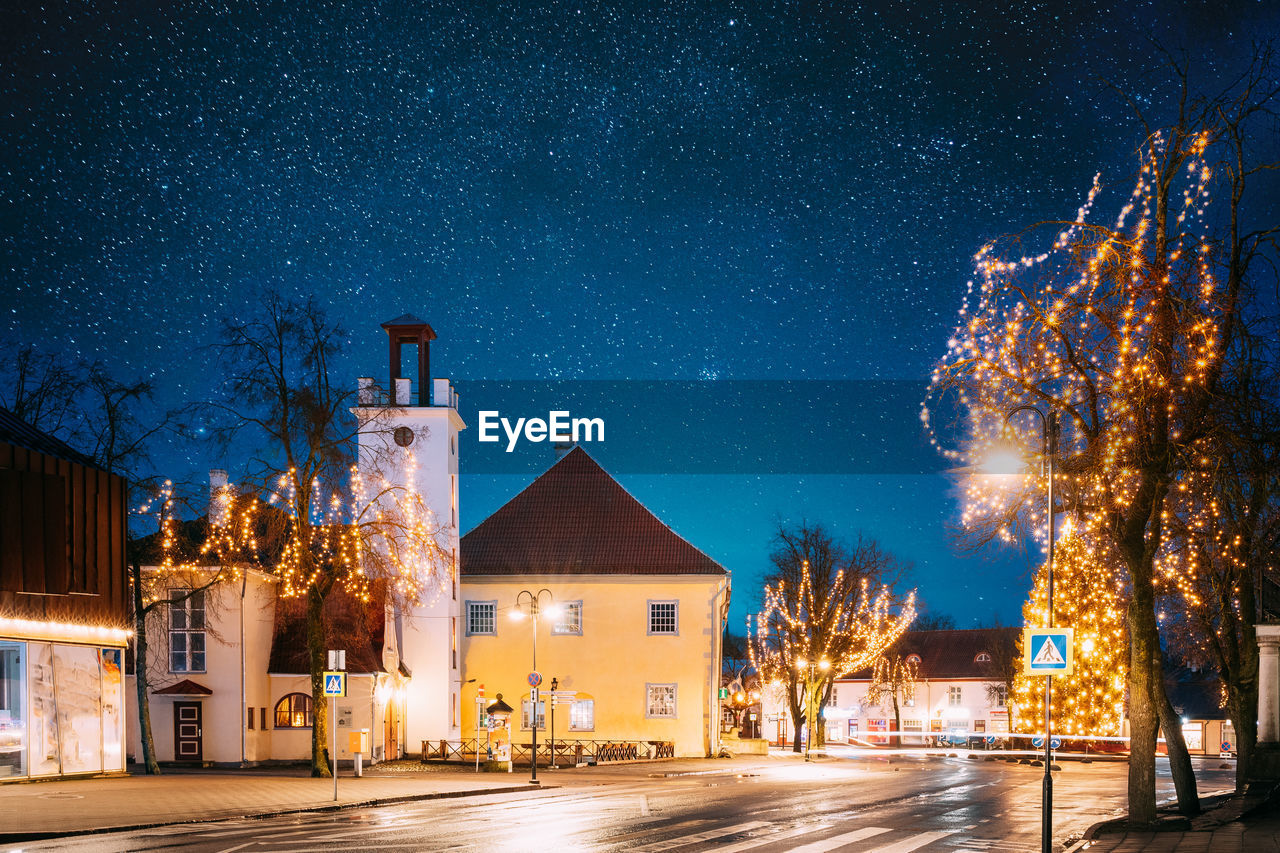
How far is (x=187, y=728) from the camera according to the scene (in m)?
41.5

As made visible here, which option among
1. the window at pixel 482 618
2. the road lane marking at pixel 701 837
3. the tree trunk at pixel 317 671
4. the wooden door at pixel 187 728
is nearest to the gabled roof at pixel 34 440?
the tree trunk at pixel 317 671

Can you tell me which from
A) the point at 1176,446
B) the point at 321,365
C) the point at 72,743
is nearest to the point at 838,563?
the point at 321,365

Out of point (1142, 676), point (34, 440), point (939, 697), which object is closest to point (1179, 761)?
point (1142, 676)

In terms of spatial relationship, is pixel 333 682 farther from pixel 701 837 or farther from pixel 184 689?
pixel 184 689

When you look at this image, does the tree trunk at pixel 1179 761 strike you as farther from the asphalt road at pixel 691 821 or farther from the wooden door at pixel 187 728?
the wooden door at pixel 187 728

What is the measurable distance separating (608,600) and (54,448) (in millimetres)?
A: 26668

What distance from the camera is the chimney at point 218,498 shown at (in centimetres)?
3269

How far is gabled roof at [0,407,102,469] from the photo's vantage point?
94.7 ft

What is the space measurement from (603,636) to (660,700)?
357 centimetres

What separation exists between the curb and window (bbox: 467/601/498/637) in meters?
21.5

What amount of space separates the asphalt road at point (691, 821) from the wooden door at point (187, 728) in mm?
13986

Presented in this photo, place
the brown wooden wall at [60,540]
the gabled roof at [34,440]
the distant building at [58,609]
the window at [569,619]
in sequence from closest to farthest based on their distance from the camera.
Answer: the brown wooden wall at [60,540] < the distant building at [58,609] < the gabled roof at [34,440] < the window at [569,619]

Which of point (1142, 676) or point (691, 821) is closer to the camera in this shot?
point (1142, 676)

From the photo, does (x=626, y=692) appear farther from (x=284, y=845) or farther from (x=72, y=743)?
(x=284, y=845)
